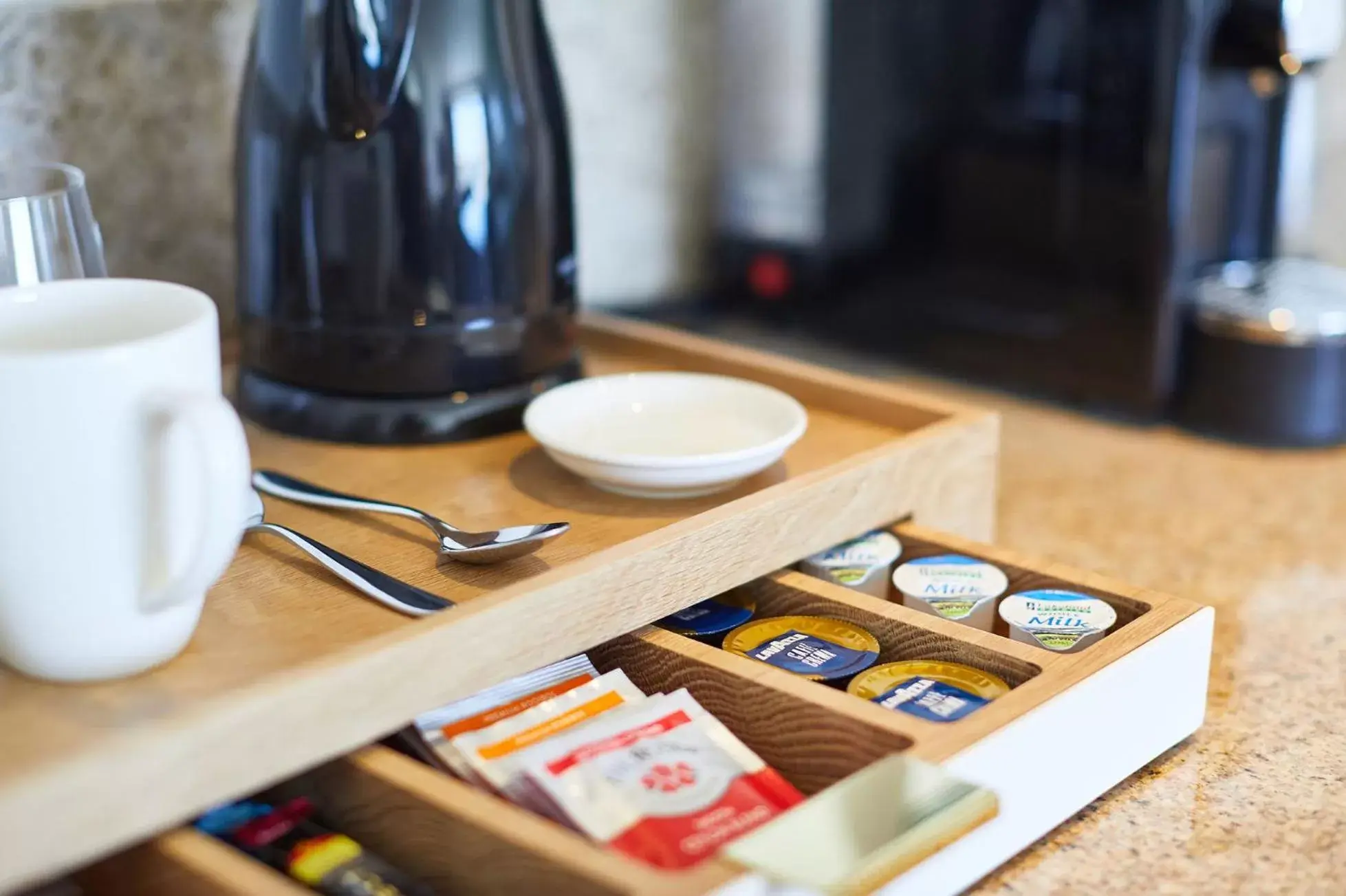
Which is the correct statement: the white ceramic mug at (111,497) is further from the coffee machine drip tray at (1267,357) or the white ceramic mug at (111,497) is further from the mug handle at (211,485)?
the coffee machine drip tray at (1267,357)

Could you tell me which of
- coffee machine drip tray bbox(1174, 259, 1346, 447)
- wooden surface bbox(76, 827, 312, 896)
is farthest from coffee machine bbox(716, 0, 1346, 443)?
wooden surface bbox(76, 827, 312, 896)

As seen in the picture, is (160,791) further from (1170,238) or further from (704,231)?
(704,231)

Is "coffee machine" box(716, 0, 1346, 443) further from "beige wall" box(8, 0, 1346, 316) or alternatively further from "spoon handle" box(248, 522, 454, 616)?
"spoon handle" box(248, 522, 454, 616)

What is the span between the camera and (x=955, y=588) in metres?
0.69

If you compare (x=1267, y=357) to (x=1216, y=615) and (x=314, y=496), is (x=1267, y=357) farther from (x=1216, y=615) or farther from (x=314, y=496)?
(x=314, y=496)

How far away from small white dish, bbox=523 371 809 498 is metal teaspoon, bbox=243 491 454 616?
12cm

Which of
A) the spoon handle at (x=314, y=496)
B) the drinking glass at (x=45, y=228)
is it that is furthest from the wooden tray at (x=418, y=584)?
the drinking glass at (x=45, y=228)

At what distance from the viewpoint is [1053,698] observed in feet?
1.83

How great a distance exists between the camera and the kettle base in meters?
0.79

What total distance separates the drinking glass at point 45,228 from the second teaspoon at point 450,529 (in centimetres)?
14

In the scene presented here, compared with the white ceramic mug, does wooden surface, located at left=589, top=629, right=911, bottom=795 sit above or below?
below

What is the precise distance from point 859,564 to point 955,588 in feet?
0.17

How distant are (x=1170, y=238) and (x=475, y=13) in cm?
51

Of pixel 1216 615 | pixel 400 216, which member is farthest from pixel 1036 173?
pixel 400 216
